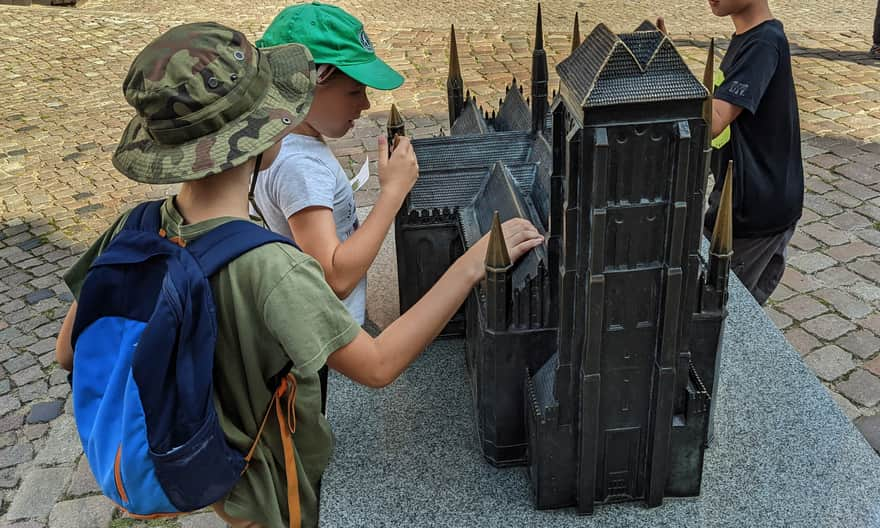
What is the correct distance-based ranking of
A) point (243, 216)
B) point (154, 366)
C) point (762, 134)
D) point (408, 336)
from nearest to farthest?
point (154, 366) < point (243, 216) < point (408, 336) < point (762, 134)

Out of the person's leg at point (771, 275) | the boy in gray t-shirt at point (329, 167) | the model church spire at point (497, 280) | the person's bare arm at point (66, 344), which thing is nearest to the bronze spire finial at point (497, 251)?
the model church spire at point (497, 280)

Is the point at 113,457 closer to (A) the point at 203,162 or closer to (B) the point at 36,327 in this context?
(A) the point at 203,162

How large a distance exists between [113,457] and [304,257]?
2.09 ft

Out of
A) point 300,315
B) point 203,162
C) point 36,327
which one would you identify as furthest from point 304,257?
point 36,327

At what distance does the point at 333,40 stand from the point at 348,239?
0.66 meters

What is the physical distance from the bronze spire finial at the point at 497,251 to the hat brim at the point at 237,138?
61 centimetres

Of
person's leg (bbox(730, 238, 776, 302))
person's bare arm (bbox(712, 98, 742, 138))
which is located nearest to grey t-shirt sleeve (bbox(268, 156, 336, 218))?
person's bare arm (bbox(712, 98, 742, 138))

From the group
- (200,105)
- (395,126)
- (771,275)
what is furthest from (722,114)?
(200,105)

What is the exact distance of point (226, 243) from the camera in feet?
5.99

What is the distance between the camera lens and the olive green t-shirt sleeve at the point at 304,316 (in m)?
1.81

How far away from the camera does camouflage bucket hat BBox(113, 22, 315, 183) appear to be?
1776 mm

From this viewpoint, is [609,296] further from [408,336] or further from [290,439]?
[290,439]

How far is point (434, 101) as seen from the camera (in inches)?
347

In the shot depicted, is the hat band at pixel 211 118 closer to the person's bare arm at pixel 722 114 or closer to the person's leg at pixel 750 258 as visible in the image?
the person's bare arm at pixel 722 114
